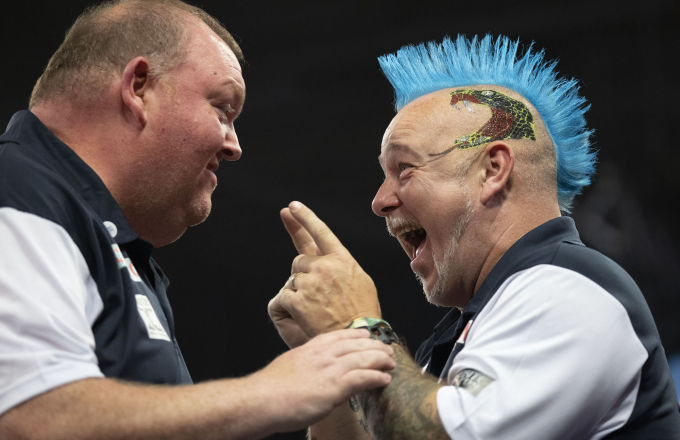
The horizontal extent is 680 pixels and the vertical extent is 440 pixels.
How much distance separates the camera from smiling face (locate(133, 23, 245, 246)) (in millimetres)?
1485

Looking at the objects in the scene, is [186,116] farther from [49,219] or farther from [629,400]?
[629,400]

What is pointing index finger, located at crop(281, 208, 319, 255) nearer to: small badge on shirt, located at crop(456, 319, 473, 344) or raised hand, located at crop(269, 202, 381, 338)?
raised hand, located at crop(269, 202, 381, 338)

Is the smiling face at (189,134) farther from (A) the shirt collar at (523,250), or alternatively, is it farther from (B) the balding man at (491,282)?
(A) the shirt collar at (523,250)

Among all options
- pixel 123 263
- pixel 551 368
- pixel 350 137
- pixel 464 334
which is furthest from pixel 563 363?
pixel 350 137

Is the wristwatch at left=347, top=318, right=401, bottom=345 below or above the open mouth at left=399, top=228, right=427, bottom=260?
below

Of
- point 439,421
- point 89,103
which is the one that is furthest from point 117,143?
point 439,421

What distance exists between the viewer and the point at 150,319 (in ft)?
4.16

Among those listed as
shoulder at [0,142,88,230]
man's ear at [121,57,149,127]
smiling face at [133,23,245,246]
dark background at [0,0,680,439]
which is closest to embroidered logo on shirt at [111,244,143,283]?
shoulder at [0,142,88,230]

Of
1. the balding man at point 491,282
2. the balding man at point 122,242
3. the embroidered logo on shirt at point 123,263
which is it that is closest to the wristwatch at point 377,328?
the balding man at point 491,282

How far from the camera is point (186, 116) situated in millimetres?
1505

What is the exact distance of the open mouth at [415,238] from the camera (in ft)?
6.23

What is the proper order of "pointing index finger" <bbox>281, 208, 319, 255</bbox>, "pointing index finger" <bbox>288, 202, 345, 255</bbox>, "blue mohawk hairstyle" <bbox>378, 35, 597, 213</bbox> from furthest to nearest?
1. "blue mohawk hairstyle" <bbox>378, 35, 597, 213</bbox>
2. "pointing index finger" <bbox>281, 208, 319, 255</bbox>
3. "pointing index finger" <bbox>288, 202, 345, 255</bbox>

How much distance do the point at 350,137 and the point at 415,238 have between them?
71.4 inches

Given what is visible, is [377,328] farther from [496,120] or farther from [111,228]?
[496,120]
